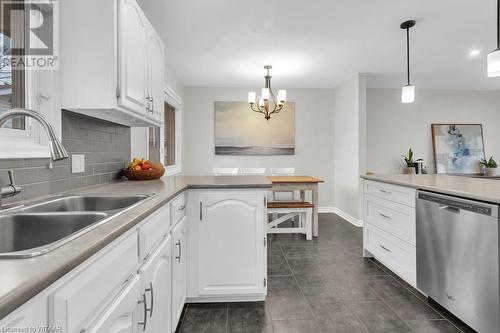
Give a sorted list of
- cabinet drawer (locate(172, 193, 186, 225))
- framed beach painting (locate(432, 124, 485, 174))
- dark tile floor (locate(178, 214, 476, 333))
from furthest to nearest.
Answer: framed beach painting (locate(432, 124, 485, 174)) → dark tile floor (locate(178, 214, 476, 333)) → cabinet drawer (locate(172, 193, 186, 225))

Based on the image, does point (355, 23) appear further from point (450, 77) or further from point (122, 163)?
point (450, 77)

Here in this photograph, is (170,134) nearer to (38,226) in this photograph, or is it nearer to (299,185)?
(299,185)

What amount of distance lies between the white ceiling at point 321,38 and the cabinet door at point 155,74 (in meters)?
0.52

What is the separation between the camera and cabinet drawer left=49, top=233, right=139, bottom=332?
0.59m

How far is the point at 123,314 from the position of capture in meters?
0.92

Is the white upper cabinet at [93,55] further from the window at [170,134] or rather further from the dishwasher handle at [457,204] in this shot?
the window at [170,134]

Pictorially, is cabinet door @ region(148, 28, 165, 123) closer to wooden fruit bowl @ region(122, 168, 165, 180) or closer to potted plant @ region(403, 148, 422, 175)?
wooden fruit bowl @ region(122, 168, 165, 180)

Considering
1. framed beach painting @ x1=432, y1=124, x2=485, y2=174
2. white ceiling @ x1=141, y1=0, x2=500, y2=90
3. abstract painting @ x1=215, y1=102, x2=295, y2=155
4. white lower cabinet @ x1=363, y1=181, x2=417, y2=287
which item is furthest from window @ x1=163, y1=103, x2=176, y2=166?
framed beach painting @ x1=432, y1=124, x2=485, y2=174

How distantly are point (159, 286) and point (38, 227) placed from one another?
56 centimetres

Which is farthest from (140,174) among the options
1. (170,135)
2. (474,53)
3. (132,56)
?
(474,53)

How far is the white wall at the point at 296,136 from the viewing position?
5.59 m

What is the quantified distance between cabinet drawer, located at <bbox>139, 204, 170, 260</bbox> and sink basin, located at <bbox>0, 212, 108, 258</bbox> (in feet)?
0.57

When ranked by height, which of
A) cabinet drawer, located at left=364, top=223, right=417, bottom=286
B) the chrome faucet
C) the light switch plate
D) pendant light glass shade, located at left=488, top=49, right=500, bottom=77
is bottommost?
cabinet drawer, located at left=364, top=223, right=417, bottom=286

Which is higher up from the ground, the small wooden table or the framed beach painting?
the framed beach painting
